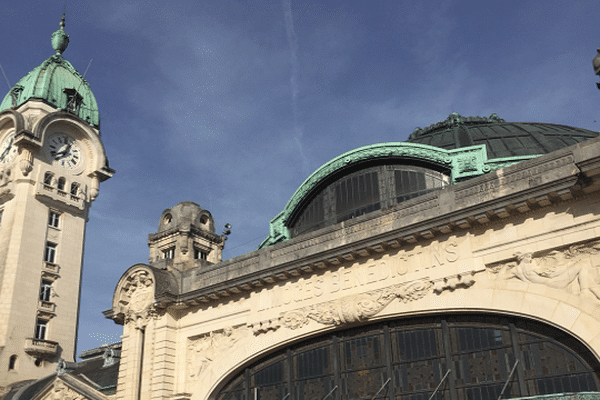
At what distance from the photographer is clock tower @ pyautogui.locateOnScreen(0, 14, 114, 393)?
152 ft

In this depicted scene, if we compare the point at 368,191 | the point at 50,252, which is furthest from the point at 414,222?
the point at 50,252

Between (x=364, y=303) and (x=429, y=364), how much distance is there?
10.0 feet

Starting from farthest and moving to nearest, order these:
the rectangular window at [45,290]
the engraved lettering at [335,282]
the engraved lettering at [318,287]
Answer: the rectangular window at [45,290] → the engraved lettering at [318,287] → the engraved lettering at [335,282]

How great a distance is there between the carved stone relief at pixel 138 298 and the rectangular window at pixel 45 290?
24.8 meters

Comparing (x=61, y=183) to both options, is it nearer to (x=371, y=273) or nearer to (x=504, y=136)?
(x=504, y=136)

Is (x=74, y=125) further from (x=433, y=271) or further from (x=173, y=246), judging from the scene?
(x=433, y=271)

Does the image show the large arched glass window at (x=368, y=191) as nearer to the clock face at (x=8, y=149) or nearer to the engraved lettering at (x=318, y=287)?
the engraved lettering at (x=318, y=287)

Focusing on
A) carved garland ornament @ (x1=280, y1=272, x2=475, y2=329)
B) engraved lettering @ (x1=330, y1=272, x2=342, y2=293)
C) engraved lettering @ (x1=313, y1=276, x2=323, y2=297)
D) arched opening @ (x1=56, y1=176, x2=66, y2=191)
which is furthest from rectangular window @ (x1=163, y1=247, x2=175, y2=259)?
arched opening @ (x1=56, y1=176, x2=66, y2=191)

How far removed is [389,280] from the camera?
2089cm

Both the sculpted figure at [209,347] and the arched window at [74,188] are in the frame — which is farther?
the arched window at [74,188]

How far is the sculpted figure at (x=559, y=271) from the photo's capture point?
54.5 feet

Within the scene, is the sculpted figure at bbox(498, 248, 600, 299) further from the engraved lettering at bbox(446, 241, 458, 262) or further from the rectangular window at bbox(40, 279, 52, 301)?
the rectangular window at bbox(40, 279, 52, 301)

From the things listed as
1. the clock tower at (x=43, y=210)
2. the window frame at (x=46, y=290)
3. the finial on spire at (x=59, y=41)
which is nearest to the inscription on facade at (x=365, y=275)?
the clock tower at (x=43, y=210)

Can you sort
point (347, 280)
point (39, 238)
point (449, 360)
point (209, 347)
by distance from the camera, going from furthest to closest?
point (39, 238)
point (209, 347)
point (347, 280)
point (449, 360)
